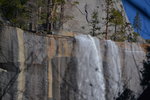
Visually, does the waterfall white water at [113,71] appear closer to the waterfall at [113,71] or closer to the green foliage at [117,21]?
the waterfall at [113,71]

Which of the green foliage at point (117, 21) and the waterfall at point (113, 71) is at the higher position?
the green foliage at point (117, 21)

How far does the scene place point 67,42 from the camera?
10.7m

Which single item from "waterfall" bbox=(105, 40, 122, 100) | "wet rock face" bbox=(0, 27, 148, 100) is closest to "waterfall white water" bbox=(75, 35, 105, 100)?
"wet rock face" bbox=(0, 27, 148, 100)

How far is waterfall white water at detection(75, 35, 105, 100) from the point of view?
1054cm

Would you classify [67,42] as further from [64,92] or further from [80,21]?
[80,21]

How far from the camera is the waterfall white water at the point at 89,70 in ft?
34.6

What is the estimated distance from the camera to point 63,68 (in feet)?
33.6

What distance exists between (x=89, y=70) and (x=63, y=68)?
1.12 meters

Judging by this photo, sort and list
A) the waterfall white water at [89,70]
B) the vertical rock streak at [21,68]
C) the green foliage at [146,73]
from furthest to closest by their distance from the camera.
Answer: the green foliage at [146,73] < the waterfall white water at [89,70] < the vertical rock streak at [21,68]

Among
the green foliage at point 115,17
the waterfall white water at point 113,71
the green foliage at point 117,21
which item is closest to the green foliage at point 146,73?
the waterfall white water at point 113,71

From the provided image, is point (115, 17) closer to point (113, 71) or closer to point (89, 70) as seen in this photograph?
point (113, 71)

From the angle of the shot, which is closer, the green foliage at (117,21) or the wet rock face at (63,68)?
the wet rock face at (63,68)

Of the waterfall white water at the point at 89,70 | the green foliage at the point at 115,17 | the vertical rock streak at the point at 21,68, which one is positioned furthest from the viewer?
the green foliage at the point at 115,17

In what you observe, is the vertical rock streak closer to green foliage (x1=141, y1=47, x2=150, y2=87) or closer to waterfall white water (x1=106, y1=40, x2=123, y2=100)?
waterfall white water (x1=106, y1=40, x2=123, y2=100)
